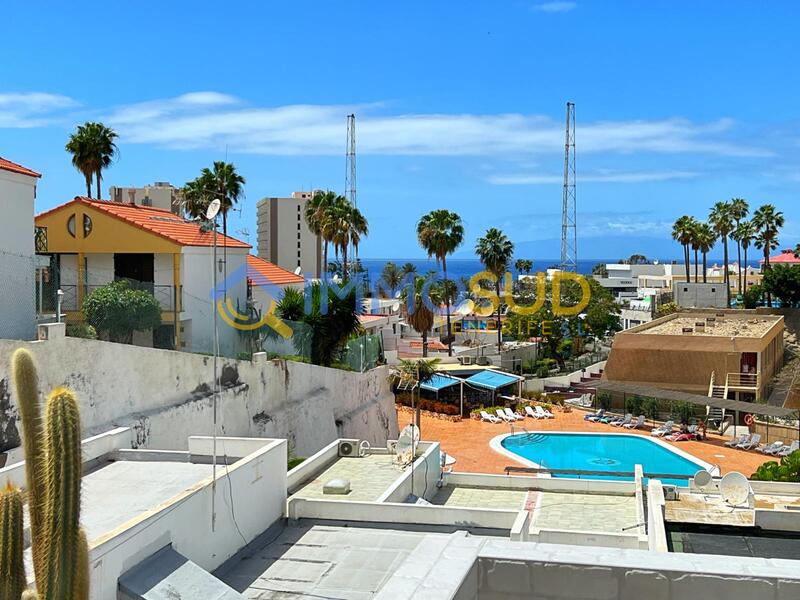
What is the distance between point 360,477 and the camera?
17.5m

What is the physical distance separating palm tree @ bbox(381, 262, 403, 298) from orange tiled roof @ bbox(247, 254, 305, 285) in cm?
6373

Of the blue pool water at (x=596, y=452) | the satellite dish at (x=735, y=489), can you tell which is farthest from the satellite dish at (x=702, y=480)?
the blue pool water at (x=596, y=452)

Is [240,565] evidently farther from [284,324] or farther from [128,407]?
[284,324]

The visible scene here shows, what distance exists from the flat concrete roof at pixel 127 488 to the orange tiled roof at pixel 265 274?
2045 centimetres

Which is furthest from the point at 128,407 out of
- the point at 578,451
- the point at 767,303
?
the point at 767,303

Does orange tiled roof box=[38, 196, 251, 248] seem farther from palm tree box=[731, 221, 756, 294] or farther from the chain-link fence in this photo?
palm tree box=[731, 221, 756, 294]

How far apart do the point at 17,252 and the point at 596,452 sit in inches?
989

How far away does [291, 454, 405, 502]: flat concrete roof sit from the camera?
15828 mm

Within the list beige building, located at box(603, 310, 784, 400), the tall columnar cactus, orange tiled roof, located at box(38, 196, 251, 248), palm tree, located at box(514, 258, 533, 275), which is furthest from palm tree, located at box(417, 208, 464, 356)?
palm tree, located at box(514, 258, 533, 275)

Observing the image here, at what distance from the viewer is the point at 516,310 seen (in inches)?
2552

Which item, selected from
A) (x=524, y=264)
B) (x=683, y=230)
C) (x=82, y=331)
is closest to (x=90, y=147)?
(x=82, y=331)

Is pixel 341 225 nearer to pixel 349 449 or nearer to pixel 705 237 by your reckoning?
pixel 349 449

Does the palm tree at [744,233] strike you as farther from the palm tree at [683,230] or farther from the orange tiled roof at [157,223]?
the orange tiled roof at [157,223]

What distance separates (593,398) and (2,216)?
33.3 meters
